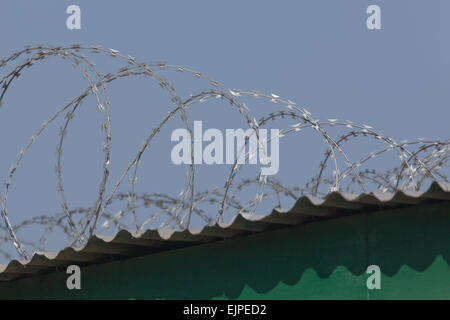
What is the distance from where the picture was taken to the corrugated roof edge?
30.1 ft

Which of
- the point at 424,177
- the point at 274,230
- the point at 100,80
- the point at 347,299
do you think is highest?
the point at 100,80

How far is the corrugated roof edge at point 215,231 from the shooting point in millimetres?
9172

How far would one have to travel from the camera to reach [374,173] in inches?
633

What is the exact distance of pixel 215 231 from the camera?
10.2 meters

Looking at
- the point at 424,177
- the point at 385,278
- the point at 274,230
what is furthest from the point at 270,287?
the point at 424,177

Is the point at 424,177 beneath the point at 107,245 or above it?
above

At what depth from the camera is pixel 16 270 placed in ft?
38.3

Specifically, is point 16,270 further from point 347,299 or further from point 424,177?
point 424,177

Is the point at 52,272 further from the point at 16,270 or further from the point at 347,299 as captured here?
A: the point at 347,299

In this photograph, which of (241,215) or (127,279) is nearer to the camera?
(241,215)

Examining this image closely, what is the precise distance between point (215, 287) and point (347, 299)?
4.68ft

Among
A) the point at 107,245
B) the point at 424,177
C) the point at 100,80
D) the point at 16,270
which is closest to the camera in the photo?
the point at 107,245

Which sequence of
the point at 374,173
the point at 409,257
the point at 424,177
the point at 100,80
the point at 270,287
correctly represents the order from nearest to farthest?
1. the point at 409,257
2. the point at 270,287
3. the point at 100,80
4. the point at 424,177
5. the point at 374,173

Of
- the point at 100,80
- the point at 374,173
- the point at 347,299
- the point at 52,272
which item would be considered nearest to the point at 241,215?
the point at 347,299
